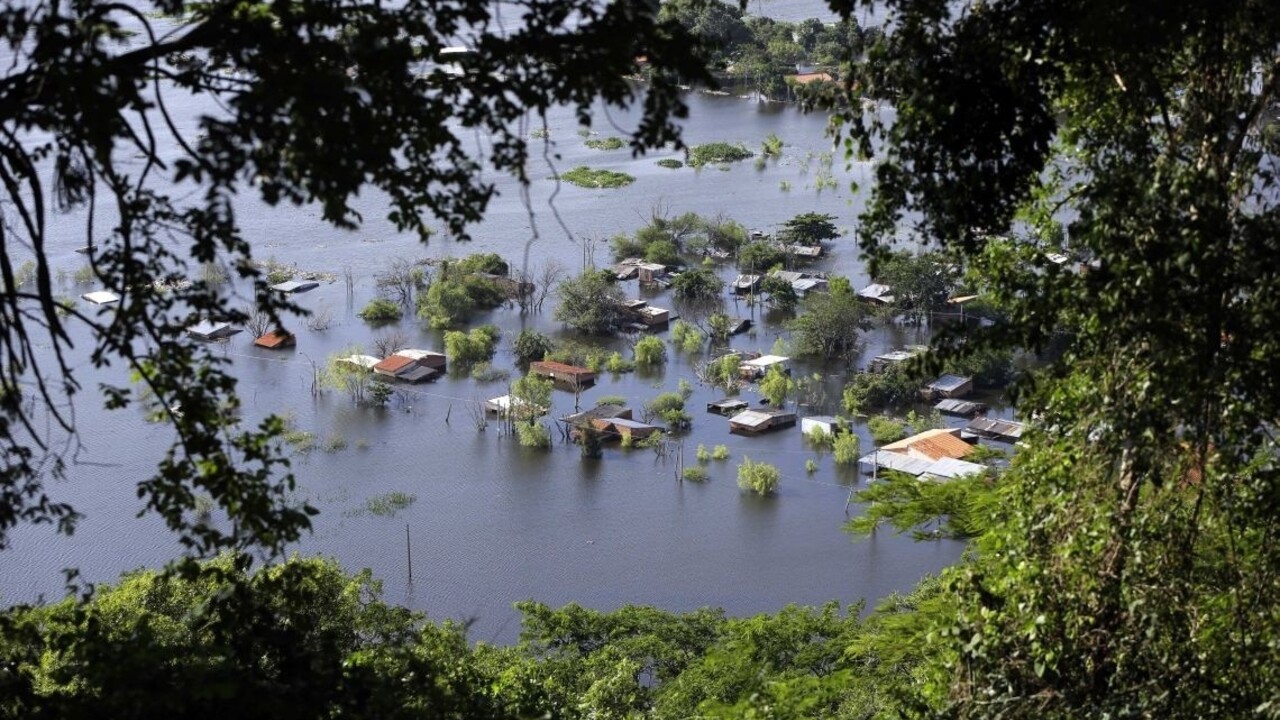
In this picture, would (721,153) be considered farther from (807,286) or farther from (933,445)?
(933,445)

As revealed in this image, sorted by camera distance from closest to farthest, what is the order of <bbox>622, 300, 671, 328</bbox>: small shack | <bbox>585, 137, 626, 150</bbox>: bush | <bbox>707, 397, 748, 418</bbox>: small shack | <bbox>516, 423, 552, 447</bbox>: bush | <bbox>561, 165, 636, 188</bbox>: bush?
1. <bbox>516, 423, 552, 447</bbox>: bush
2. <bbox>707, 397, 748, 418</bbox>: small shack
3. <bbox>622, 300, 671, 328</bbox>: small shack
4. <bbox>561, 165, 636, 188</bbox>: bush
5. <bbox>585, 137, 626, 150</bbox>: bush

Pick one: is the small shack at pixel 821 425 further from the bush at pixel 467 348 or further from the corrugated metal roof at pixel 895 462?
A: the bush at pixel 467 348

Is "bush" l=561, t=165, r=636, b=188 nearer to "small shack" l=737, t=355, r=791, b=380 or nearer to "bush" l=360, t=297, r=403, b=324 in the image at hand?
"bush" l=360, t=297, r=403, b=324

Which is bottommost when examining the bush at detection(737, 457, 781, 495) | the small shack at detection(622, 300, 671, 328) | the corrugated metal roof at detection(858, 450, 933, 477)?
the bush at detection(737, 457, 781, 495)

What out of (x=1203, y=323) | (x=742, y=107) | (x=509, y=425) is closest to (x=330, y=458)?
(x=509, y=425)

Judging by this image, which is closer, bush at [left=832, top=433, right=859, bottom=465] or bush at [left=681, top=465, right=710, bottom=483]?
bush at [left=681, top=465, right=710, bottom=483]

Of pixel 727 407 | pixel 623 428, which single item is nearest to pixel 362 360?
pixel 623 428

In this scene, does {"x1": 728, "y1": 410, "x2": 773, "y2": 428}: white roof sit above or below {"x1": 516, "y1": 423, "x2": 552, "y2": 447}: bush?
above

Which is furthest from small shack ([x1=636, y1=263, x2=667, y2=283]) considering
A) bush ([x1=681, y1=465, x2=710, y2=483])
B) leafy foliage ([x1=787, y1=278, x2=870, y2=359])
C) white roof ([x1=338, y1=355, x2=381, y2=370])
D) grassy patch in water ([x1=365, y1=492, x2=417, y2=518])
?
grassy patch in water ([x1=365, y1=492, x2=417, y2=518])

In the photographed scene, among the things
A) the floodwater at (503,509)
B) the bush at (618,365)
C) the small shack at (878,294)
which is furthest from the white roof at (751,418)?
the small shack at (878,294)
